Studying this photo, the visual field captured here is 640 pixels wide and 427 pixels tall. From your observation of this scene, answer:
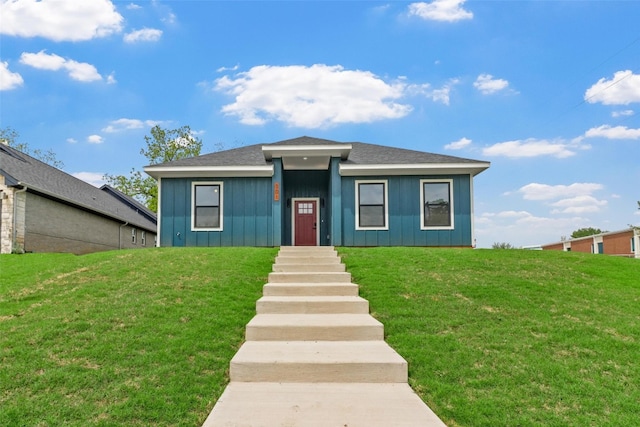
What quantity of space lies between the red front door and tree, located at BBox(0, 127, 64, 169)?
27.4 metres

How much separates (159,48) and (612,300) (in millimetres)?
12393

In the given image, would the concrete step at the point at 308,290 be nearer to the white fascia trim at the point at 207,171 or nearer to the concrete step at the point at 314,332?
the concrete step at the point at 314,332

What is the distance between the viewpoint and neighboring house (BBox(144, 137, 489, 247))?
478 inches

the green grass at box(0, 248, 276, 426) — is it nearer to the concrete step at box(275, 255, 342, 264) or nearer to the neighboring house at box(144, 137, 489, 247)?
the concrete step at box(275, 255, 342, 264)

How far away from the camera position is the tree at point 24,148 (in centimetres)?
2956

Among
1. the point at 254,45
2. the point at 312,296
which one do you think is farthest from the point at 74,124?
the point at 312,296

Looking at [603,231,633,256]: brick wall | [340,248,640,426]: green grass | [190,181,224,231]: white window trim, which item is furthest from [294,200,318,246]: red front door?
[603,231,633,256]: brick wall

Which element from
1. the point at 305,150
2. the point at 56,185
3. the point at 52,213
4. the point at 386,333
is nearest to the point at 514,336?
the point at 386,333

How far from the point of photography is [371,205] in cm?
1239

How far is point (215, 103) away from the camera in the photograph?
14.3m

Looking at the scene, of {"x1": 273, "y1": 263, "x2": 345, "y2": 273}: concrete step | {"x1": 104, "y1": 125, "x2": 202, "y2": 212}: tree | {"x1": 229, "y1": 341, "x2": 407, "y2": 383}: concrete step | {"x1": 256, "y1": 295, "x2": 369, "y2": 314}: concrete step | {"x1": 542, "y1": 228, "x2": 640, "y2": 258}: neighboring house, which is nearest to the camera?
{"x1": 229, "y1": 341, "x2": 407, "y2": 383}: concrete step

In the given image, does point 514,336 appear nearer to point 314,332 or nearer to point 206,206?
point 314,332

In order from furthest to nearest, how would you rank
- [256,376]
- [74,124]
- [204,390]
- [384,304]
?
1. [74,124]
2. [384,304]
3. [256,376]
4. [204,390]

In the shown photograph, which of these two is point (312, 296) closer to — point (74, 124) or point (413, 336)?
point (413, 336)
